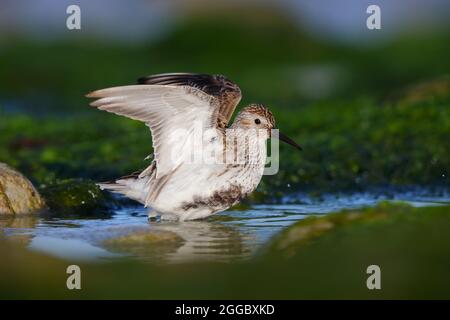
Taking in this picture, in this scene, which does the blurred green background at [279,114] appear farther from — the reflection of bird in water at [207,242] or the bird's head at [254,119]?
the bird's head at [254,119]

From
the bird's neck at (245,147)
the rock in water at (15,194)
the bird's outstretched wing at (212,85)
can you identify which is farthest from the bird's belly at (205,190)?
the rock in water at (15,194)

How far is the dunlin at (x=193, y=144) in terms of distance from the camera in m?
8.57

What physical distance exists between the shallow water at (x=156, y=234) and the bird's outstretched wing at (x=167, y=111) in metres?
0.69

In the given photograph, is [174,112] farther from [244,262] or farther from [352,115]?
[352,115]

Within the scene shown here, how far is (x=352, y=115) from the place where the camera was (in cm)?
1408

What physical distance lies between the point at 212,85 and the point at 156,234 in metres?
1.63

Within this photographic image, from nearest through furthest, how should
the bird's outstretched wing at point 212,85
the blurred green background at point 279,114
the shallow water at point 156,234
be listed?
the blurred green background at point 279,114 < the shallow water at point 156,234 < the bird's outstretched wing at point 212,85

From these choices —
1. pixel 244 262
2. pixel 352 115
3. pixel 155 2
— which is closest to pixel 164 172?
pixel 244 262

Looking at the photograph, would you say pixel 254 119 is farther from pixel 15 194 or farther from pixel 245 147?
pixel 15 194

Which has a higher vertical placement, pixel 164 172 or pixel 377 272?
pixel 164 172

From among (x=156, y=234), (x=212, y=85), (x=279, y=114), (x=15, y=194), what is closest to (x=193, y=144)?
(x=212, y=85)

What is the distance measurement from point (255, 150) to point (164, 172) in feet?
2.95

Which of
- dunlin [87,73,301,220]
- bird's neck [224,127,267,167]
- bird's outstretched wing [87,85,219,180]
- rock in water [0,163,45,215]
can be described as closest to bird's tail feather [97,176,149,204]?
dunlin [87,73,301,220]

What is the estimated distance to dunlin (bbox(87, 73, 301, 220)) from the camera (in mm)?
8570
